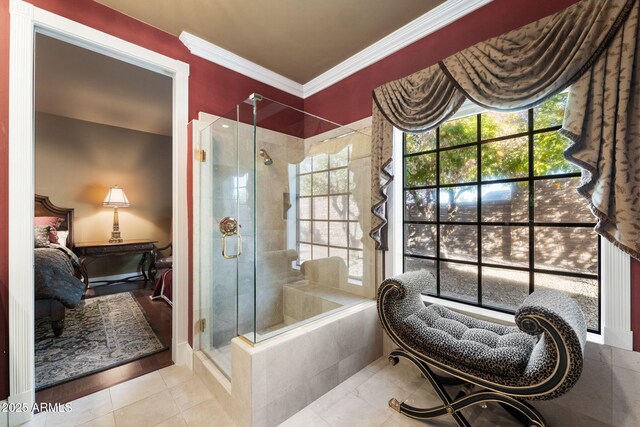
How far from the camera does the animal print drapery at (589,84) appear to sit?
1108 mm

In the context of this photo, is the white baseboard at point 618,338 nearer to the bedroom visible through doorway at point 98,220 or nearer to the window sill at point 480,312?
the window sill at point 480,312

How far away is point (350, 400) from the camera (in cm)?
160

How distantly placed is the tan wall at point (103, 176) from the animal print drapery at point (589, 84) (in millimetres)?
5201

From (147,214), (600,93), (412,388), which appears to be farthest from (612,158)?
(147,214)

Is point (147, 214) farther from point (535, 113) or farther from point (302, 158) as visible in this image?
point (535, 113)

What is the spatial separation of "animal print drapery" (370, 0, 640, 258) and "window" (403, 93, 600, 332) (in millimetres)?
345

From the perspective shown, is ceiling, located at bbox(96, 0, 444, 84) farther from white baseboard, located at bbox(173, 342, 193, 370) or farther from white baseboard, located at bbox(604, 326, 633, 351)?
white baseboard, located at bbox(173, 342, 193, 370)

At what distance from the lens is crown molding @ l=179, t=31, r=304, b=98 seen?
2078 mm

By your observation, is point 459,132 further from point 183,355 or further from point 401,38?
point 183,355

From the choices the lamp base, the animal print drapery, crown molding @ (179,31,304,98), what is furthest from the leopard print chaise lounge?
the lamp base

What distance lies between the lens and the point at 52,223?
3.68 metres

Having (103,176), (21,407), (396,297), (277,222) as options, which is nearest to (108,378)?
(21,407)

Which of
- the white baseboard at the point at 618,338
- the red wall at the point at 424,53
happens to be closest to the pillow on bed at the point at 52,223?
the red wall at the point at 424,53

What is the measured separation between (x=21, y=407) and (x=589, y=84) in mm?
3460
